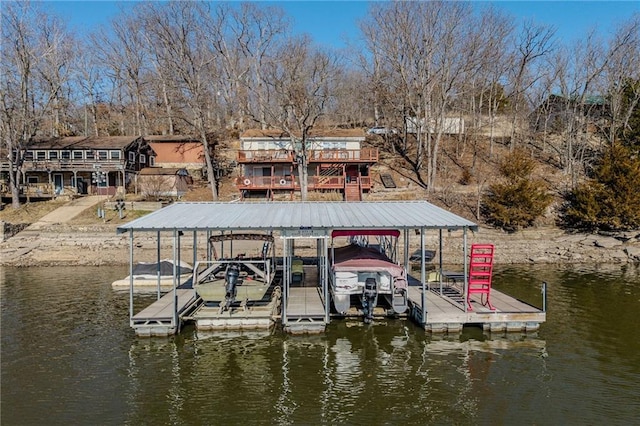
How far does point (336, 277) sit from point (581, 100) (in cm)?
4444

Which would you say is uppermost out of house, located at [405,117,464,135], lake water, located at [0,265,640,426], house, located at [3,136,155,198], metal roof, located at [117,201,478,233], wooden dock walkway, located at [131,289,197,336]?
house, located at [405,117,464,135]

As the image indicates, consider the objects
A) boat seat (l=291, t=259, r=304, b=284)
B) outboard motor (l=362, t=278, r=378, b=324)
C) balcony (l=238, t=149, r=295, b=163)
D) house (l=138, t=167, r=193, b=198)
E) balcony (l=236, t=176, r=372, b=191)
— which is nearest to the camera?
outboard motor (l=362, t=278, r=378, b=324)

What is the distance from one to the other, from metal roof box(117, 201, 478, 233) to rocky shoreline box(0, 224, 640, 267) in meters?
12.6

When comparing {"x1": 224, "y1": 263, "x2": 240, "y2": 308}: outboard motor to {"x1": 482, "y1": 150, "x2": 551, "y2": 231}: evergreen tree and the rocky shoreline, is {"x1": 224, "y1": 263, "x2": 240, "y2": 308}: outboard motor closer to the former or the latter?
the rocky shoreline

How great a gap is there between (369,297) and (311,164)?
29564mm

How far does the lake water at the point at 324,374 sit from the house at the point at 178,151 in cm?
3714

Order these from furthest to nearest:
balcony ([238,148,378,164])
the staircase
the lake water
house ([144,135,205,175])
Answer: house ([144,135,205,175]) < balcony ([238,148,378,164]) < the staircase < the lake water

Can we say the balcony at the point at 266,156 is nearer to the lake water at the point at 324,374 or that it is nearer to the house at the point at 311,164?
the house at the point at 311,164

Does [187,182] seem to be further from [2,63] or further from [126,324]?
[126,324]

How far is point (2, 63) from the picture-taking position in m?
41.3

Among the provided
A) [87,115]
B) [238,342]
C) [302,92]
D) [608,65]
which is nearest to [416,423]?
[238,342]

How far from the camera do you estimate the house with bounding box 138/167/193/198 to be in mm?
44906

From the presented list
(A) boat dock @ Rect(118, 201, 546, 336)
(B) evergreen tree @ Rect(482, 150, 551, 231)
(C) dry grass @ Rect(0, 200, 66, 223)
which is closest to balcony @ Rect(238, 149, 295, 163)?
(C) dry grass @ Rect(0, 200, 66, 223)

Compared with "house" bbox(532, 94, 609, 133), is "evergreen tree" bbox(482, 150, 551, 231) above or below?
below
